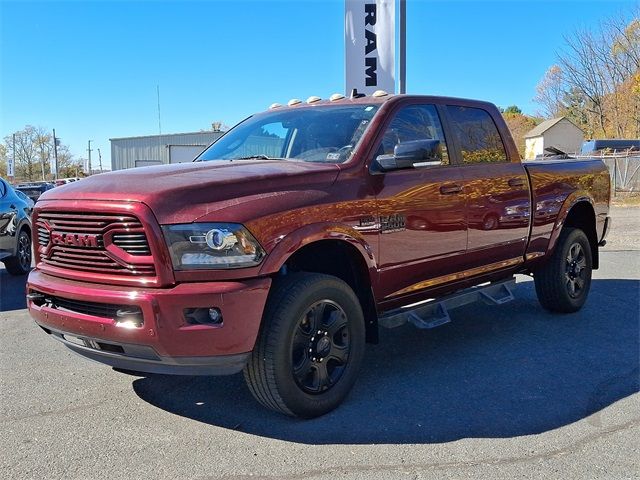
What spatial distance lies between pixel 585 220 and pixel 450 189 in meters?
2.72

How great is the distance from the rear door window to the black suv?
264 inches

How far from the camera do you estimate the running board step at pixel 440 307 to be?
425 centimetres

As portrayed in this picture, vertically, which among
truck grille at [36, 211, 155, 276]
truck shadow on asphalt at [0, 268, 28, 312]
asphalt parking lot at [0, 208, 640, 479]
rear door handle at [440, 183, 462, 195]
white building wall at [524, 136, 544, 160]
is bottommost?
asphalt parking lot at [0, 208, 640, 479]

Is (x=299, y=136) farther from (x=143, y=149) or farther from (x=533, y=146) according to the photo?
(x=533, y=146)

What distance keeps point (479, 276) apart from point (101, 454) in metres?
3.29

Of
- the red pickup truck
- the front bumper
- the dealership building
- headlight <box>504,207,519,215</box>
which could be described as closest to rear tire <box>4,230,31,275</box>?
the red pickup truck

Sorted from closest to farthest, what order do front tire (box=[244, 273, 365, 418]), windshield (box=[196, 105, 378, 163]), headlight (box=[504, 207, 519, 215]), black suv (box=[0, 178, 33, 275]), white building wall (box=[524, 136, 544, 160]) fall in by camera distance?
front tire (box=[244, 273, 365, 418]), windshield (box=[196, 105, 378, 163]), headlight (box=[504, 207, 519, 215]), black suv (box=[0, 178, 33, 275]), white building wall (box=[524, 136, 544, 160])

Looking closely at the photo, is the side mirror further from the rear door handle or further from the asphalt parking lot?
the asphalt parking lot

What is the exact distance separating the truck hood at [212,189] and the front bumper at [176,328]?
0.39 meters

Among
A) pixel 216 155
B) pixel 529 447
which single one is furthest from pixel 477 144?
pixel 529 447

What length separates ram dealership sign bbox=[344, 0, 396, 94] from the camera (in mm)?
9633

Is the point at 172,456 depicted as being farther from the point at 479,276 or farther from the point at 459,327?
the point at 459,327

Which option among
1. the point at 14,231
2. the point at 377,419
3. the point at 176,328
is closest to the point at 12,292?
the point at 14,231

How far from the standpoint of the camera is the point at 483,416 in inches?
144
